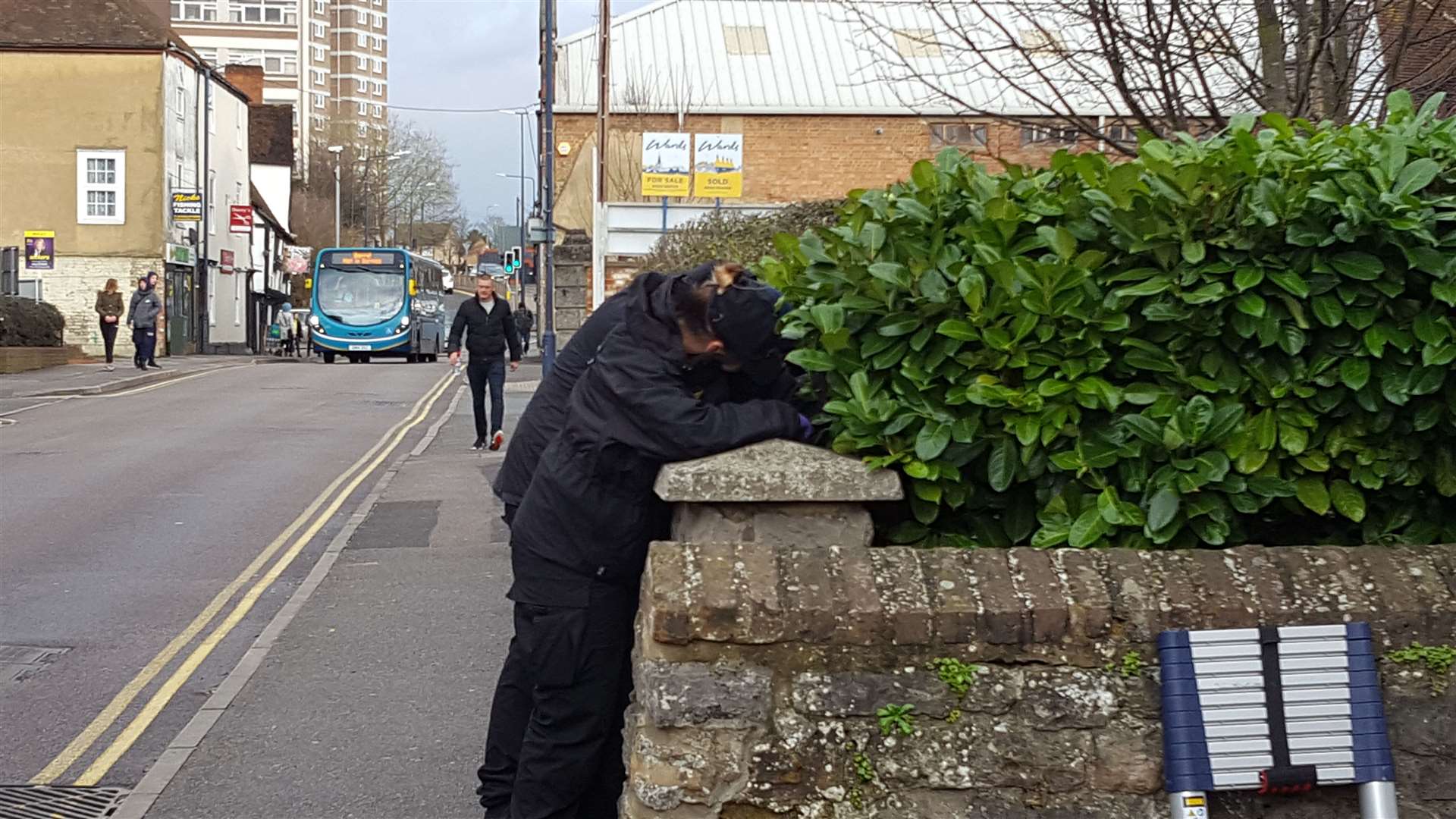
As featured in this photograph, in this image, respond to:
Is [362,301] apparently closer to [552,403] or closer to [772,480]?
[552,403]

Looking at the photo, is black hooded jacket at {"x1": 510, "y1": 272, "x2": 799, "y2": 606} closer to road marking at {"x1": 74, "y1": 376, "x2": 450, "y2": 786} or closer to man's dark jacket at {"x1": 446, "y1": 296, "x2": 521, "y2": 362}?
road marking at {"x1": 74, "y1": 376, "x2": 450, "y2": 786}

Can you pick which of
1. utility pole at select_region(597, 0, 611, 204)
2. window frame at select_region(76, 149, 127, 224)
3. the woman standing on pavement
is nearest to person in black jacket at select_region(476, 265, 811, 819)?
utility pole at select_region(597, 0, 611, 204)

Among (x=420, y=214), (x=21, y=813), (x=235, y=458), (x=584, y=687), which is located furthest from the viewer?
(x=420, y=214)

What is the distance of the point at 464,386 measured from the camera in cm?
2945

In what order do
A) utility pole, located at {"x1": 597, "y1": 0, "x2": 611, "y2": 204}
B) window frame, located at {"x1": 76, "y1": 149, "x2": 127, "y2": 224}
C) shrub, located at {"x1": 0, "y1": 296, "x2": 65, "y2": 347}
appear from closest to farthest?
1. utility pole, located at {"x1": 597, "y1": 0, "x2": 611, "y2": 204}
2. shrub, located at {"x1": 0, "y1": 296, "x2": 65, "y2": 347}
3. window frame, located at {"x1": 76, "y1": 149, "x2": 127, "y2": 224}

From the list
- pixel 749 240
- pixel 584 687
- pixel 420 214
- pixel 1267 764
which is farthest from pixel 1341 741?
pixel 420 214

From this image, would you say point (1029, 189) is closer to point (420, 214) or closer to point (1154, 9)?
point (1154, 9)

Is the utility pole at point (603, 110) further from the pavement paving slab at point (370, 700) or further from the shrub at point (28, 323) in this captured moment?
the pavement paving slab at point (370, 700)

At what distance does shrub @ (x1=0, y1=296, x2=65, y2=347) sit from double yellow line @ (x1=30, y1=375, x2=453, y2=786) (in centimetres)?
1803

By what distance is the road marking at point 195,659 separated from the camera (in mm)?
6105

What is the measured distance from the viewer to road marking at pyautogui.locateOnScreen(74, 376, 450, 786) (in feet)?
20.0

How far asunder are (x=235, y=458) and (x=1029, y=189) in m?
13.1

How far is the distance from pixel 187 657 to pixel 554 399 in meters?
3.74

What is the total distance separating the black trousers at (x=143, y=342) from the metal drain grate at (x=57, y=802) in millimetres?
27455
